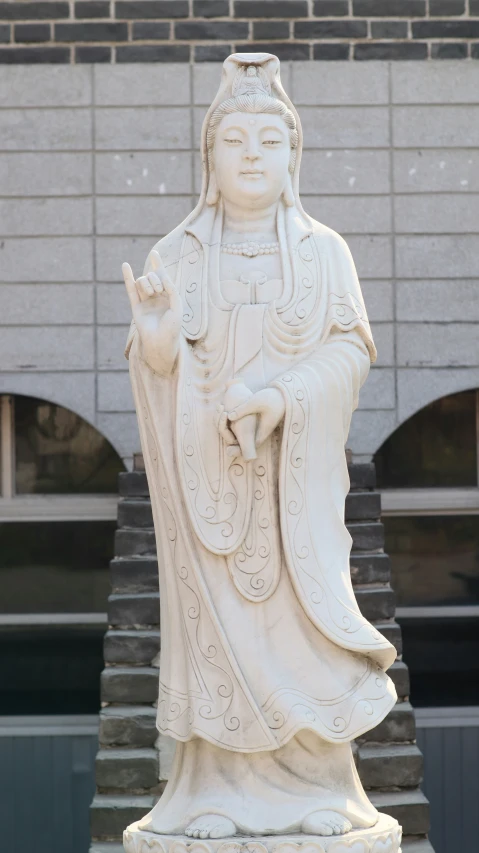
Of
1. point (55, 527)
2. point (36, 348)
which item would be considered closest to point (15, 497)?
point (55, 527)

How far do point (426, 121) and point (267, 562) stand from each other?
16.9 ft

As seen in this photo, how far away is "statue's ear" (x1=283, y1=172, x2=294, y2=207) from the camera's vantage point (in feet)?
15.4

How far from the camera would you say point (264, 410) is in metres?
4.38

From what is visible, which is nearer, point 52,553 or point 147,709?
point 147,709

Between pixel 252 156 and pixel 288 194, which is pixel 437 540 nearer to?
pixel 288 194

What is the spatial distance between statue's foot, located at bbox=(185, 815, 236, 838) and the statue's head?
177cm

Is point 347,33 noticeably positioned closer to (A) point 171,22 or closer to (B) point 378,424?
(A) point 171,22

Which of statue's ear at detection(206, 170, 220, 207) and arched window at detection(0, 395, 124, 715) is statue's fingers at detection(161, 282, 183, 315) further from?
arched window at detection(0, 395, 124, 715)

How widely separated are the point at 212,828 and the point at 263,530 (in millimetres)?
830

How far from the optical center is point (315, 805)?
14.2 ft

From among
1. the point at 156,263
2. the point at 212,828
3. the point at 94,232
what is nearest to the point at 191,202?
the point at 94,232

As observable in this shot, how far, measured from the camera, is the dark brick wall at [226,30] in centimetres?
893

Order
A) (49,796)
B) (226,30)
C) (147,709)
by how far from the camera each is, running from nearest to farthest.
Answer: (147,709) → (49,796) → (226,30)

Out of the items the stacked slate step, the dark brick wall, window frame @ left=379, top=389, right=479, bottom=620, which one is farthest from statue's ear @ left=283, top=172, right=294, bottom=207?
window frame @ left=379, top=389, right=479, bottom=620
